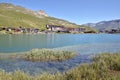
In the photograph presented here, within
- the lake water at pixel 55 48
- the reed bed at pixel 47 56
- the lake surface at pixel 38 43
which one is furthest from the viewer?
the lake surface at pixel 38 43

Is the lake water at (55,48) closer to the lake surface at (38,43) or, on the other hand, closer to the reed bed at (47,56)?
the lake surface at (38,43)

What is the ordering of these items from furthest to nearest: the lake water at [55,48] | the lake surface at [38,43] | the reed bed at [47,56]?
1. the lake surface at [38,43]
2. the reed bed at [47,56]
3. the lake water at [55,48]

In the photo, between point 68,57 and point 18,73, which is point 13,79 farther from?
point 68,57

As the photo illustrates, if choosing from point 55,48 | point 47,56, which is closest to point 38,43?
point 55,48

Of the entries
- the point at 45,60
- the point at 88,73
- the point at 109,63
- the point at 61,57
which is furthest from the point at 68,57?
the point at 88,73

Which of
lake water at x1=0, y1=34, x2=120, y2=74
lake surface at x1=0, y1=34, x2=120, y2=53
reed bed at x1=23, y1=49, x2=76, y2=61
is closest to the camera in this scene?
lake water at x1=0, y1=34, x2=120, y2=74

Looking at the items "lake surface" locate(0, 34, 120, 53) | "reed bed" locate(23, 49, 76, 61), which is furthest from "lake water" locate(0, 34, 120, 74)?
"reed bed" locate(23, 49, 76, 61)

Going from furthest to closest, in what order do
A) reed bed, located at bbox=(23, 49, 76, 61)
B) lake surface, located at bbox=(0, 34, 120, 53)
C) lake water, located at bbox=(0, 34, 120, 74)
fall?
lake surface, located at bbox=(0, 34, 120, 53), reed bed, located at bbox=(23, 49, 76, 61), lake water, located at bbox=(0, 34, 120, 74)

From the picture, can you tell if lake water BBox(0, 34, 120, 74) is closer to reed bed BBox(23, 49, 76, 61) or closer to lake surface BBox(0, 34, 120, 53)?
lake surface BBox(0, 34, 120, 53)

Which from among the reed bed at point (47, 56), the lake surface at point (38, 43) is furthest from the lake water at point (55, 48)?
the reed bed at point (47, 56)

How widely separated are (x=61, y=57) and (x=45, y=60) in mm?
3075

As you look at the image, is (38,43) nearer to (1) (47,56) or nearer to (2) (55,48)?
(2) (55,48)

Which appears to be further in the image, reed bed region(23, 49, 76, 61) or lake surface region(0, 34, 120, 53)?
lake surface region(0, 34, 120, 53)

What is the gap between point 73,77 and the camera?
676 inches
